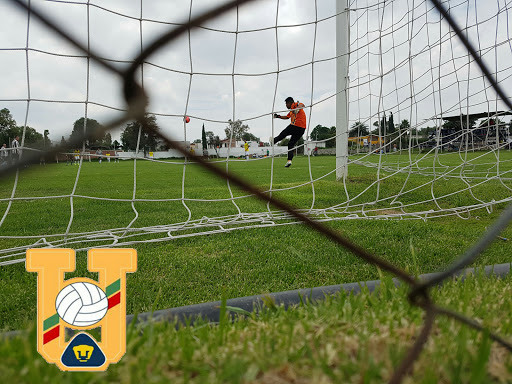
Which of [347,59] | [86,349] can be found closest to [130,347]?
[86,349]

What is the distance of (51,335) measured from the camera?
62 centimetres

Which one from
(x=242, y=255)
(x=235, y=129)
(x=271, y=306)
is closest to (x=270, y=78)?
(x=235, y=129)

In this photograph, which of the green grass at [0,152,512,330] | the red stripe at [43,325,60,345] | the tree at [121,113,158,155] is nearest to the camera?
the tree at [121,113,158,155]

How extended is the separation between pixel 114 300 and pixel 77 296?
7 cm

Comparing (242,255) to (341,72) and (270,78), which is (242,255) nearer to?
(270,78)

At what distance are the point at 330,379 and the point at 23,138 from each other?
213 centimetres

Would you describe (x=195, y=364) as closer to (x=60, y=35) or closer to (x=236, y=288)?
(x=60, y=35)

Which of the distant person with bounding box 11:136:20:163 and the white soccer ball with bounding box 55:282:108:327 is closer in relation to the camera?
the distant person with bounding box 11:136:20:163

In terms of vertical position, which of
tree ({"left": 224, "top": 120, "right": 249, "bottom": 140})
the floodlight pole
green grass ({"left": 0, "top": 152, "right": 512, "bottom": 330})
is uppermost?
the floodlight pole

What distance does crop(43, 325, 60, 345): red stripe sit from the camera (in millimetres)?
615

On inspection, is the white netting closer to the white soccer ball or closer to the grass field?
the grass field

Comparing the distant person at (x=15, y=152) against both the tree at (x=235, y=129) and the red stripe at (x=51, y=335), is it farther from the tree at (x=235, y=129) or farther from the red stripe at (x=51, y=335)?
the tree at (x=235, y=129)

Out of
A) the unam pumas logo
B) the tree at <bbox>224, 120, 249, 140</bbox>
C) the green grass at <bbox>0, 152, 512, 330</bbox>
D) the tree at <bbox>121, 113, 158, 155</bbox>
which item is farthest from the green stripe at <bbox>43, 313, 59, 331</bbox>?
the tree at <bbox>224, 120, 249, 140</bbox>

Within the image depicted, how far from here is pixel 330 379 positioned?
479 millimetres
